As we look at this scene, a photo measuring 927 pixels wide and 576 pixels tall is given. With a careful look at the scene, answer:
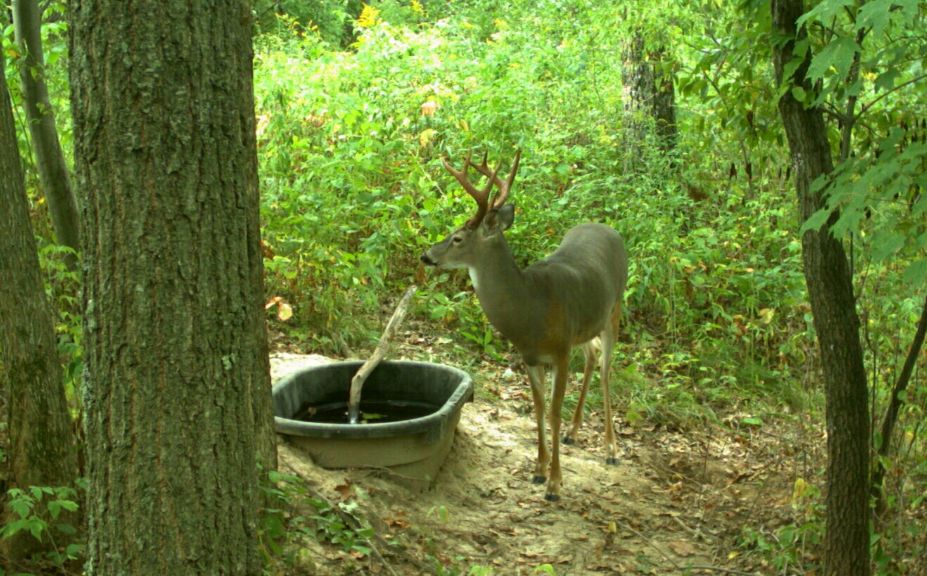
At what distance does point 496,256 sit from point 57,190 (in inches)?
106

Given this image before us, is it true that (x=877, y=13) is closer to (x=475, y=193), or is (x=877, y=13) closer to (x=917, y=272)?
(x=917, y=272)

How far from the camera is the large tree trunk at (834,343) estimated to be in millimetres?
4258

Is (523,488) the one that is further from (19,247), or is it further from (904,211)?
(19,247)

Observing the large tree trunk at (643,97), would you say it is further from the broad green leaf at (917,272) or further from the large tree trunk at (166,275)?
the large tree trunk at (166,275)

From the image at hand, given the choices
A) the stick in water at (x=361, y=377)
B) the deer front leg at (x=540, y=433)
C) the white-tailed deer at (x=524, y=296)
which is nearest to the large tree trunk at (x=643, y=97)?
the white-tailed deer at (x=524, y=296)

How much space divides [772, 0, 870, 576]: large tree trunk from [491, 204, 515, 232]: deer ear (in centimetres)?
226

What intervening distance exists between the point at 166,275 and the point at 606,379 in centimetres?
499

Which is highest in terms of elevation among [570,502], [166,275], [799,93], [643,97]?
[643,97]

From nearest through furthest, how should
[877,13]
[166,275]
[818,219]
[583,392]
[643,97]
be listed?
[166,275] → [877,13] → [818,219] → [583,392] → [643,97]

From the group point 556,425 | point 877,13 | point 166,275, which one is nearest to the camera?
point 166,275

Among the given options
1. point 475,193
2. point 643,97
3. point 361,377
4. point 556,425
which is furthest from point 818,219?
point 643,97

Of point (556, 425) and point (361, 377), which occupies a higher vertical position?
point (361, 377)

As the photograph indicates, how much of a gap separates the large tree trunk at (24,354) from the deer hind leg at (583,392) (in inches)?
157

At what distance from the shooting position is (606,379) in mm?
7176
